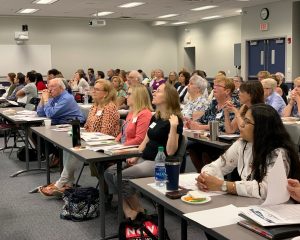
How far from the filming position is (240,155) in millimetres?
2510

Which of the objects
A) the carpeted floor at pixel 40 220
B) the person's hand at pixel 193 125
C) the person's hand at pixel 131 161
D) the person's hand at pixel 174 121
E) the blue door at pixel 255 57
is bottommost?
the carpeted floor at pixel 40 220

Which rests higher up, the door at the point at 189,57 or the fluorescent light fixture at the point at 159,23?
the fluorescent light fixture at the point at 159,23

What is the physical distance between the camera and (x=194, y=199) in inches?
83.3

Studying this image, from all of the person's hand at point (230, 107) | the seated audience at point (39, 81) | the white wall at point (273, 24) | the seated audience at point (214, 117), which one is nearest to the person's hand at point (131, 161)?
the seated audience at point (214, 117)

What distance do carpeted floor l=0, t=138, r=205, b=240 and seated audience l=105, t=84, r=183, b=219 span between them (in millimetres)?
348

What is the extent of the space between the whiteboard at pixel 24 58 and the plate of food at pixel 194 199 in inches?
559

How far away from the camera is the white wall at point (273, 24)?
1174 centimetres

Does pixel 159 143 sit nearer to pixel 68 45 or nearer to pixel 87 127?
pixel 87 127

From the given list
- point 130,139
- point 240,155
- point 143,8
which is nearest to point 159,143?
point 130,139

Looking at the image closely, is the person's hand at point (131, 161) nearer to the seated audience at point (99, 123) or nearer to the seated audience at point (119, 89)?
the seated audience at point (99, 123)

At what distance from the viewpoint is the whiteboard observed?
15.2 m

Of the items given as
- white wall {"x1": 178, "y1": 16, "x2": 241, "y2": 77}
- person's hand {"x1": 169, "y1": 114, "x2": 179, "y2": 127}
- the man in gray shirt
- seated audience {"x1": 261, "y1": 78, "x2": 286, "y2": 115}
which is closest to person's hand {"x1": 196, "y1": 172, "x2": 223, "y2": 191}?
person's hand {"x1": 169, "y1": 114, "x2": 179, "y2": 127}

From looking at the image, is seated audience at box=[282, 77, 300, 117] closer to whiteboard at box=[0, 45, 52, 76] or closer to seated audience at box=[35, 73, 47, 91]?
seated audience at box=[35, 73, 47, 91]

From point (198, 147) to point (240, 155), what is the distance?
2227 millimetres
